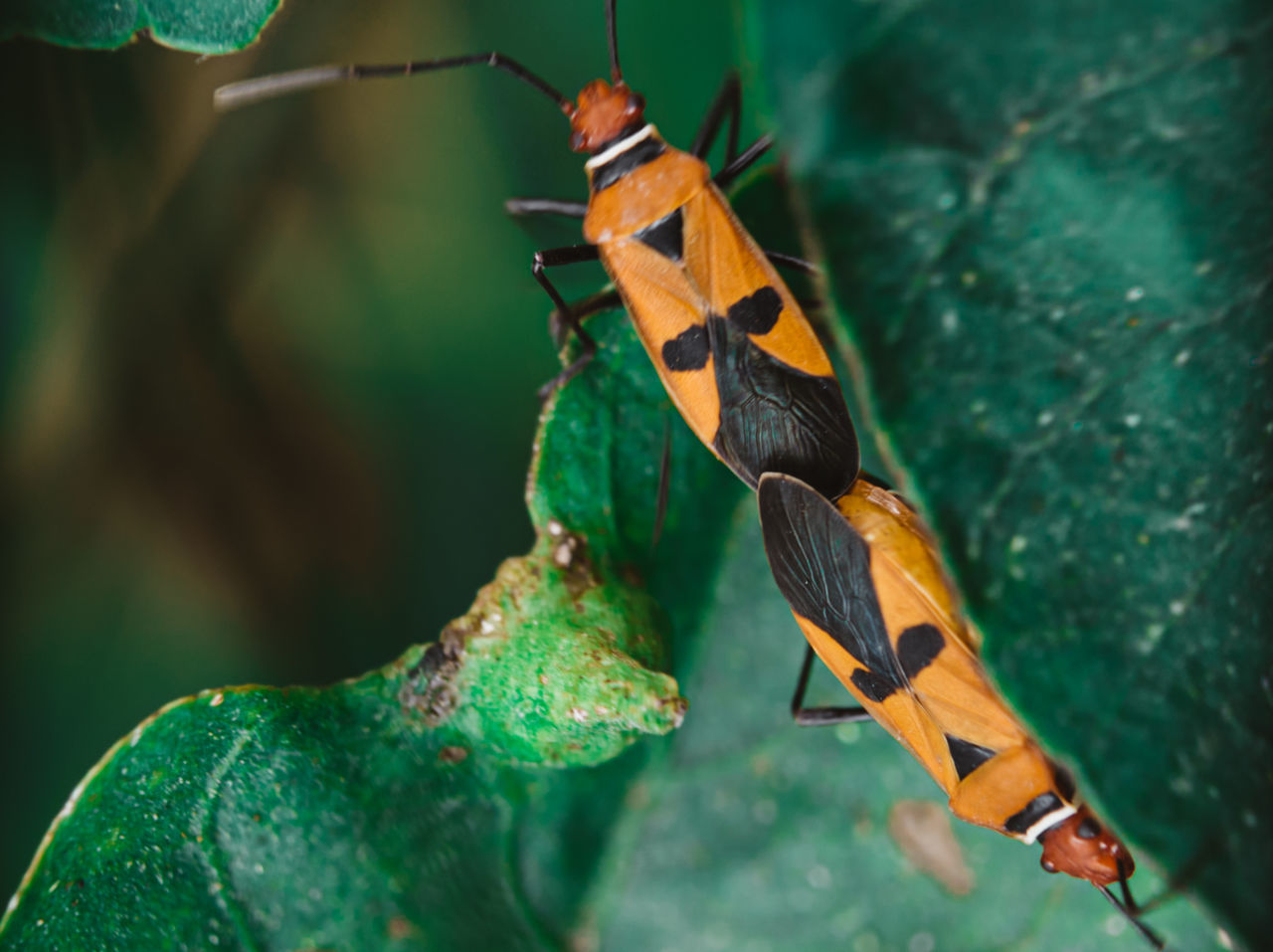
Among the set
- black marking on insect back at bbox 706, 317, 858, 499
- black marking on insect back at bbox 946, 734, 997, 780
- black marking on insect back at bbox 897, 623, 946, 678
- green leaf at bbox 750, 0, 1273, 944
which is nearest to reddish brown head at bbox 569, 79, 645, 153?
black marking on insect back at bbox 706, 317, 858, 499

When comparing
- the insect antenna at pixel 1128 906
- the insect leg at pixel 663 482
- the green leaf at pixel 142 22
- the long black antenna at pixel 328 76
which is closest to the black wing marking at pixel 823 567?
the insect leg at pixel 663 482

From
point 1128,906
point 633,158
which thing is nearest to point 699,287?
point 633,158

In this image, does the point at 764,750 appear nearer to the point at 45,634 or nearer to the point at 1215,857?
the point at 1215,857

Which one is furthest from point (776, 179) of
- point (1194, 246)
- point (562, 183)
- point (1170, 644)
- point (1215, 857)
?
point (1215, 857)

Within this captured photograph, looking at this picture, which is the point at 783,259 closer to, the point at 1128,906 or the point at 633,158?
the point at 633,158

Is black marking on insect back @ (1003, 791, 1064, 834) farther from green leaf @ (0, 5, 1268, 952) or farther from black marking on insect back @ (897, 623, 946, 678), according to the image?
black marking on insect back @ (897, 623, 946, 678)

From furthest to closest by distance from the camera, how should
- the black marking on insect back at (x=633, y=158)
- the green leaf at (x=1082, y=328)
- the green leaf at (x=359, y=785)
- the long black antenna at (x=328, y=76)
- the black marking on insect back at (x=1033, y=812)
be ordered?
1. the black marking on insect back at (x=633, y=158)
2. the black marking on insect back at (x=1033, y=812)
3. the long black antenna at (x=328, y=76)
4. the green leaf at (x=359, y=785)
5. the green leaf at (x=1082, y=328)

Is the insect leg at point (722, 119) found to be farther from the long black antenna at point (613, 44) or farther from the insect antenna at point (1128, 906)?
the insect antenna at point (1128, 906)
